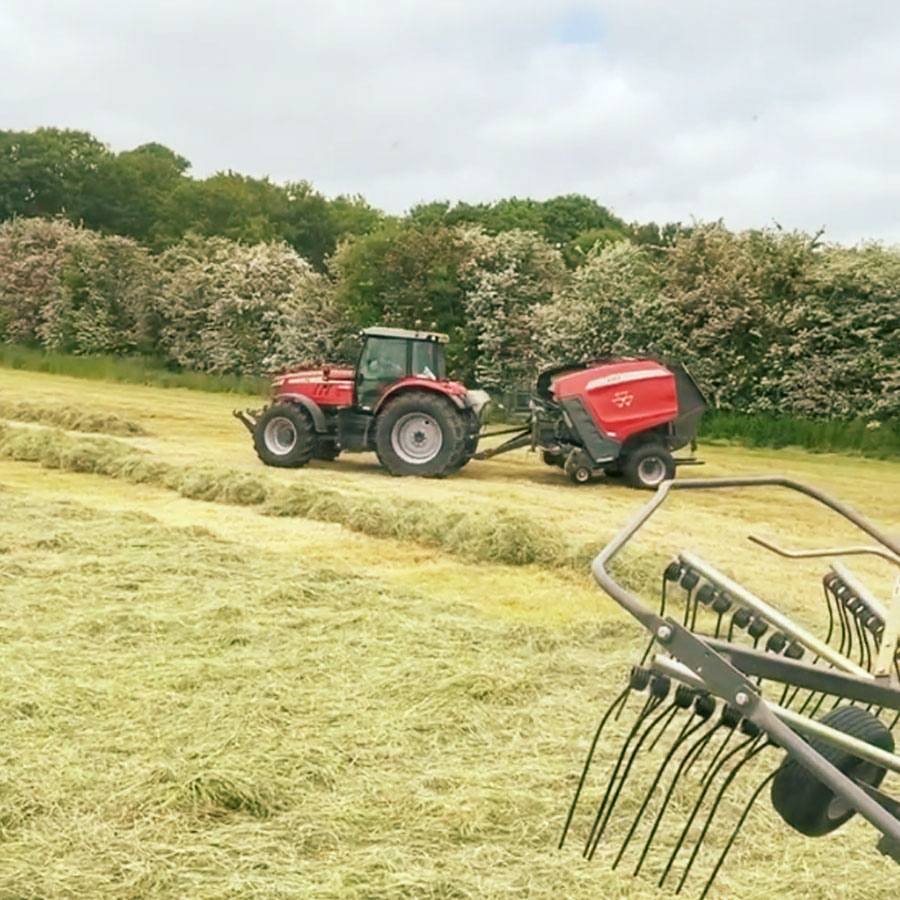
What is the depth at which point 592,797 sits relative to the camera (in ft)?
13.3

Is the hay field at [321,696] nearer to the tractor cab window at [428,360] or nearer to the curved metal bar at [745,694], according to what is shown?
the curved metal bar at [745,694]

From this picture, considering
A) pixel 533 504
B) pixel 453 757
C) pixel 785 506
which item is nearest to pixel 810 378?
pixel 785 506

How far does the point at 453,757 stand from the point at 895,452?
13946 millimetres

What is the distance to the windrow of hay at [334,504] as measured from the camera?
8156 millimetres

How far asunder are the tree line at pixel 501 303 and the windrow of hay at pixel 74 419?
4.76 m

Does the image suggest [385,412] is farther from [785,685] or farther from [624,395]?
[785,685]

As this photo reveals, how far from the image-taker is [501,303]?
2102 cm

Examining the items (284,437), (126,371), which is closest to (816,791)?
(284,437)

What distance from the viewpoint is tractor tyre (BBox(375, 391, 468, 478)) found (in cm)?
1252

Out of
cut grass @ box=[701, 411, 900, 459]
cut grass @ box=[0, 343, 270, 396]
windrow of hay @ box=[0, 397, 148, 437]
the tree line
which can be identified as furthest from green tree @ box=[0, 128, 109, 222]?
cut grass @ box=[701, 411, 900, 459]

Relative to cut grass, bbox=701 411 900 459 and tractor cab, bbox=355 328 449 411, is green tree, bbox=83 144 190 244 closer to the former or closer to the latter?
cut grass, bbox=701 411 900 459

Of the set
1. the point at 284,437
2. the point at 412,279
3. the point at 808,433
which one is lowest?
the point at 284,437

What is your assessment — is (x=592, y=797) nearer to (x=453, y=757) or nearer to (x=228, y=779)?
(x=453, y=757)

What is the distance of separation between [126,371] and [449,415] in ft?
53.6
